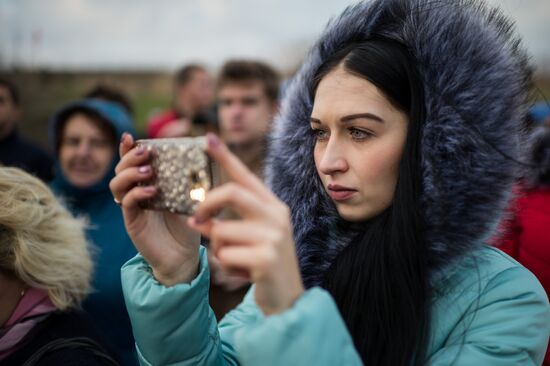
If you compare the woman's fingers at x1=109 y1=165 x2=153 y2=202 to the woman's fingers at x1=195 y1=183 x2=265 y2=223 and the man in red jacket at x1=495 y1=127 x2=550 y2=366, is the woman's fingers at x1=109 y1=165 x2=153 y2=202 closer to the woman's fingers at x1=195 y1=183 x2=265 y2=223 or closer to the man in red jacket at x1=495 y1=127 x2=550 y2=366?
the woman's fingers at x1=195 y1=183 x2=265 y2=223

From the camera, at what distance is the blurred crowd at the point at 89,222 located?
1.70m

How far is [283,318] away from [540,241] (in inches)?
63.5

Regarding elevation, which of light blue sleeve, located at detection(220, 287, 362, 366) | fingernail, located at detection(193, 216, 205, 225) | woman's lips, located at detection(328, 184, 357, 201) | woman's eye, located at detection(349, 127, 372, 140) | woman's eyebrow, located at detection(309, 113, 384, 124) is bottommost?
light blue sleeve, located at detection(220, 287, 362, 366)

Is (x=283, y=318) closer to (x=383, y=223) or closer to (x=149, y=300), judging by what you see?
(x=149, y=300)

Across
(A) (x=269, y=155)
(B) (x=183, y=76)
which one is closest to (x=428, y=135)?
(A) (x=269, y=155)

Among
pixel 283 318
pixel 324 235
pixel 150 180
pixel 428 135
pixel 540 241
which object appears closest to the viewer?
pixel 283 318

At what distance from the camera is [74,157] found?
321 centimetres

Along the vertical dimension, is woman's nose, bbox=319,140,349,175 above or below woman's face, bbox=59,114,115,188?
above

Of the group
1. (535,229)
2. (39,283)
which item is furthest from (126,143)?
(535,229)

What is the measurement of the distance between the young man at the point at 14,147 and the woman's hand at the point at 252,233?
3.78 metres

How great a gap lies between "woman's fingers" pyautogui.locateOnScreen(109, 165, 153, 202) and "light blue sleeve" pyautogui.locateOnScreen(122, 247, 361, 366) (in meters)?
0.26

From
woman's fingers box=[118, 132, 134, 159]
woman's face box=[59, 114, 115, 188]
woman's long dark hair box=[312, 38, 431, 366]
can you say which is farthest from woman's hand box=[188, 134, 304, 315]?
woman's face box=[59, 114, 115, 188]

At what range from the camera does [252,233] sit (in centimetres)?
92

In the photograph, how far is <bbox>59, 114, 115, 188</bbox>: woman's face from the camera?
320 cm
